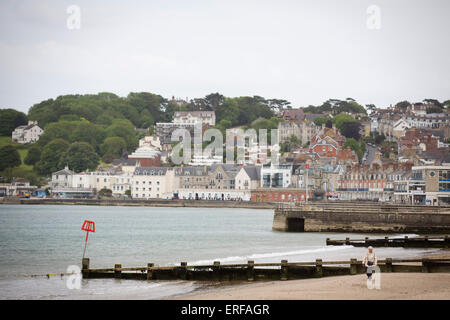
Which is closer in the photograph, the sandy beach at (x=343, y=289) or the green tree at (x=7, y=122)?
the sandy beach at (x=343, y=289)

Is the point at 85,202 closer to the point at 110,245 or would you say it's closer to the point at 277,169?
the point at 277,169

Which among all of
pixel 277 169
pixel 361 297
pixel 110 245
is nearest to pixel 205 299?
pixel 361 297

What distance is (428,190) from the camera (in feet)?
253

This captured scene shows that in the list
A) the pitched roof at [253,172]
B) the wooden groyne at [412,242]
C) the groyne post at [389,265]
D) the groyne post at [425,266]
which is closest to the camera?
the groyne post at [425,266]

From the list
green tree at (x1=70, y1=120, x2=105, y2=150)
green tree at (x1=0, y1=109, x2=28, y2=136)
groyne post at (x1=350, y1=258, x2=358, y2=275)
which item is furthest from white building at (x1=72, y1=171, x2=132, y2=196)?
groyne post at (x1=350, y1=258, x2=358, y2=275)

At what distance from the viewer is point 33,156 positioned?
542ft

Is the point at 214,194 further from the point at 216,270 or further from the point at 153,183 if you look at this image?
the point at 216,270

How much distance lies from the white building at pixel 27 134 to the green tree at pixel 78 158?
37.9 m

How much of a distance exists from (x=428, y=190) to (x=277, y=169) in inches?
1707

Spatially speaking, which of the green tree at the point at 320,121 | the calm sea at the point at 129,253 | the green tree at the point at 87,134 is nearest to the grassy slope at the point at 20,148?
the green tree at the point at 87,134

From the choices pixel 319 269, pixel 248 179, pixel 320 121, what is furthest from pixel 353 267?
pixel 320 121

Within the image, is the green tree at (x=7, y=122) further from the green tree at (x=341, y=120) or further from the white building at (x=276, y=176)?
the white building at (x=276, y=176)

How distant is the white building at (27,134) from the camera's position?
189 meters

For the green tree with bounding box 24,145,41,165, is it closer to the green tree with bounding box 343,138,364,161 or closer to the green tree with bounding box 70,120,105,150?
the green tree with bounding box 70,120,105,150
